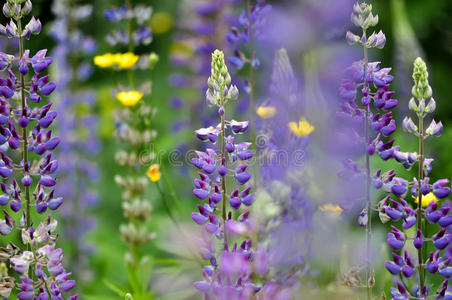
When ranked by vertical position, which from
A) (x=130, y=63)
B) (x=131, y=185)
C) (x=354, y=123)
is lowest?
(x=131, y=185)

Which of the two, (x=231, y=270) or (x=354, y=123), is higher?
(x=354, y=123)

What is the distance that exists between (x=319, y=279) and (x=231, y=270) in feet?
3.89

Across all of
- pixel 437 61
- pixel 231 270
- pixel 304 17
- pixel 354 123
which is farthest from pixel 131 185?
pixel 437 61

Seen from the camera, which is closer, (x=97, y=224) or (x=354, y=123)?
(x=354, y=123)

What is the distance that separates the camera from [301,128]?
2.54m

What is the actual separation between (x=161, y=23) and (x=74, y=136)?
2.36 metres

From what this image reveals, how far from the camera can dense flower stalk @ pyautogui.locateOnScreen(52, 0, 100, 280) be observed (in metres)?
3.64

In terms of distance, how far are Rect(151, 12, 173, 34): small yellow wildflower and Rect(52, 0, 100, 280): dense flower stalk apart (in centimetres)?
178

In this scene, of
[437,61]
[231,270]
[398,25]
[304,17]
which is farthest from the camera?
[437,61]

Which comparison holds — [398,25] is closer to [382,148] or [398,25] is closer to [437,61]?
[437,61]

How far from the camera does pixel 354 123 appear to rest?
2031 mm

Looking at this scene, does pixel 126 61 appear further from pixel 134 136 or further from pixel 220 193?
pixel 220 193

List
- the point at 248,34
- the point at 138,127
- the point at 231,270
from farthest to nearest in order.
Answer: the point at 138,127 < the point at 248,34 < the point at 231,270

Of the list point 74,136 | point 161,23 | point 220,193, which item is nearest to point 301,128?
point 220,193
